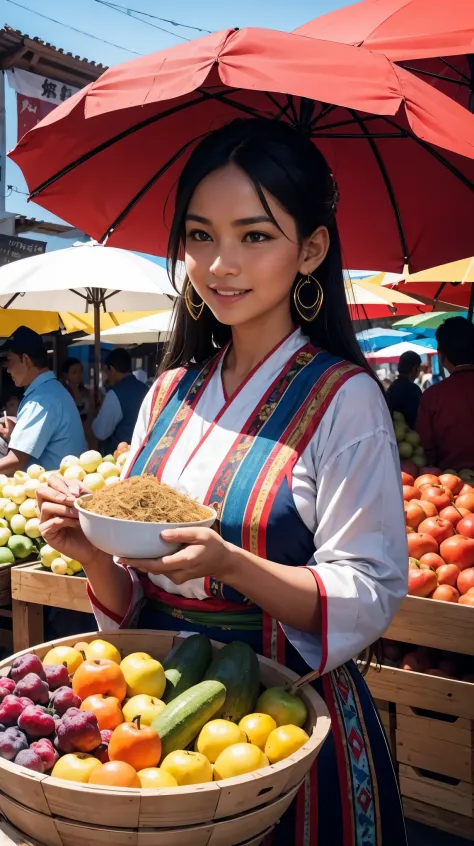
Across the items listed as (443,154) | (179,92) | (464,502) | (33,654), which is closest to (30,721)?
(33,654)

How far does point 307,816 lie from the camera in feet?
5.15

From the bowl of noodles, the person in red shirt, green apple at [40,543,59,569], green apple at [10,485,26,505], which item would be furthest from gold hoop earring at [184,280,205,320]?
the person in red shirt

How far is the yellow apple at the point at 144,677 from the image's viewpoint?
152 centimetres

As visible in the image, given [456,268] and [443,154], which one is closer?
[443,154]

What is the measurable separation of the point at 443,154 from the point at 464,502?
7.44 ft

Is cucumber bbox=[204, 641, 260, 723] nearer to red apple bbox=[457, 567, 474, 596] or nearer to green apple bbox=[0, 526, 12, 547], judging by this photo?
red apple bbox=[457, 567, 474, 596]

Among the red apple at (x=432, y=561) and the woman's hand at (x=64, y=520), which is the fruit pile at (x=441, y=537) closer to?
the red apple at (x=432, y=561)

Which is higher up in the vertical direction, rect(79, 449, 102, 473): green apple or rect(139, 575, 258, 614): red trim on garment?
rect(139, 575, 258, 614): red trim on garment

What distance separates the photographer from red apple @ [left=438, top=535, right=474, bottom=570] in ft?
11.4

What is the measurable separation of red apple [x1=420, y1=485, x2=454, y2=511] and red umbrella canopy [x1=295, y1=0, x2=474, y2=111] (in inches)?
82.2

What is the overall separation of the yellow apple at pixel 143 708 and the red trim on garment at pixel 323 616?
0.33 m

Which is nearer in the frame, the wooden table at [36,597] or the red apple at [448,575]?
the red apple at [448,575]

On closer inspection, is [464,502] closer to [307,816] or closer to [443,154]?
[443,154]

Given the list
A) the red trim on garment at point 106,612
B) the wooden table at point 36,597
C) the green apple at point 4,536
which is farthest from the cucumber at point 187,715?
the green apple at point 4,536
